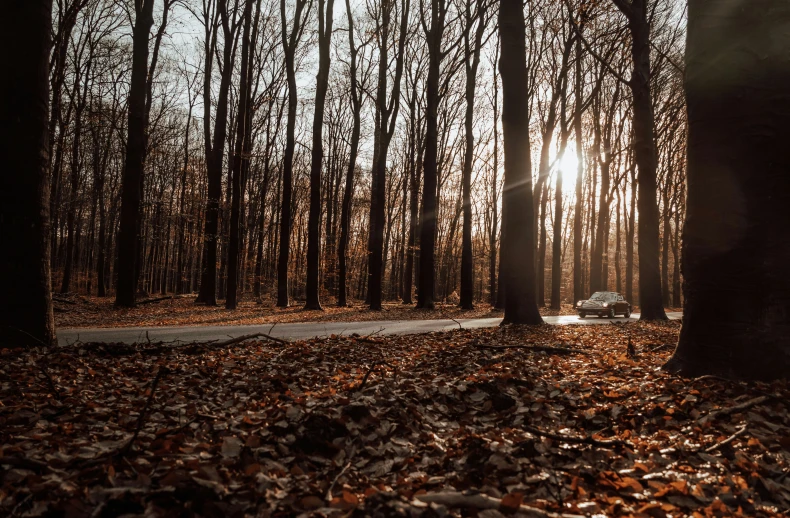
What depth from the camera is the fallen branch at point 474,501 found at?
2453 millimetres

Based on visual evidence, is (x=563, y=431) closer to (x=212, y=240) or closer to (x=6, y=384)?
(x=6, y=384)

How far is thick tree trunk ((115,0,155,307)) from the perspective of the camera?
53.0 feet

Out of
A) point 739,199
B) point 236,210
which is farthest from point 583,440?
point 236,210

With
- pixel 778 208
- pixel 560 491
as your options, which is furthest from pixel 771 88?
pixel 560 491

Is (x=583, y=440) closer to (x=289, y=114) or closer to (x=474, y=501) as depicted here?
(x=474, y=501)

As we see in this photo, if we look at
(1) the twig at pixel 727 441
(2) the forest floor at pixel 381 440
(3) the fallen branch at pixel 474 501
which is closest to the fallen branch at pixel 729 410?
(2) the forest floor at pixel 381 440

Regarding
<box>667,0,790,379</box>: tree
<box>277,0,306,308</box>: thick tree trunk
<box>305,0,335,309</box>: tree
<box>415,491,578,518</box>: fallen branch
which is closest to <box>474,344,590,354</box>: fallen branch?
<box>667,0,790,379</box>: tree

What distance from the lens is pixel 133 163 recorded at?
16391 mm

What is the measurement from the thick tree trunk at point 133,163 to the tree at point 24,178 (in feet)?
36.9

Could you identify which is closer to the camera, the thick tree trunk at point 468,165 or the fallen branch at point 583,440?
the fallen branch at point 583,440

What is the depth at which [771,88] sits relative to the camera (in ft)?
15.7

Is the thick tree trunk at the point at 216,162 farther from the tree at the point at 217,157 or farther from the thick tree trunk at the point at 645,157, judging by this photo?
the thick tree trunk at the point at 645,157

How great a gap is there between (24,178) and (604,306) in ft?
69.6

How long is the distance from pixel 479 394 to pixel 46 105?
611 centimetres
